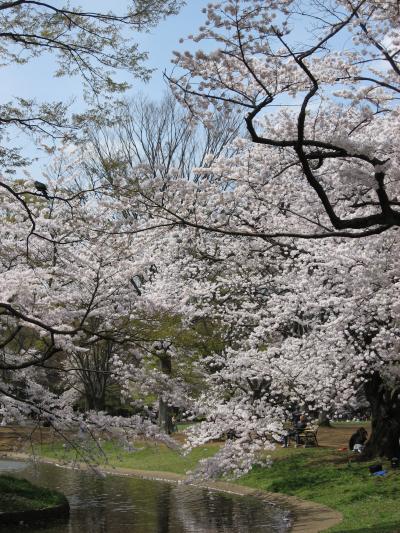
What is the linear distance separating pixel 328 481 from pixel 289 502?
45.2 inches

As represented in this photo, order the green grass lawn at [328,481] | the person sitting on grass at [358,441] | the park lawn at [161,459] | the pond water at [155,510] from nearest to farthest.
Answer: the green grass lawn at [328,481] < the pond water at [155,510] < the person sitting on grass at [358,441] < the park lawn at [161,459]

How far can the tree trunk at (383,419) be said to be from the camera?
1481 cm

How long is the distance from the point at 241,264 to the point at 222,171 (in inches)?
149

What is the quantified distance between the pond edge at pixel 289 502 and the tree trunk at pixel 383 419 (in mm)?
2600

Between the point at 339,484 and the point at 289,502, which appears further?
the point at 339,484

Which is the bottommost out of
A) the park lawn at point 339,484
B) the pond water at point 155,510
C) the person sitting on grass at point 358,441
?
the pond water at point 155,510

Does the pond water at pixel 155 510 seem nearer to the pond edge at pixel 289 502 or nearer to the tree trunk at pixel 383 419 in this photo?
the pond edge at pixel 289 502

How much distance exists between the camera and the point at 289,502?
1327 cm

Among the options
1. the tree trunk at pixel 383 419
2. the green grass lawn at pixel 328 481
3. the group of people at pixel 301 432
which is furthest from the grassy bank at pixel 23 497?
the group of people at pixel 301 432

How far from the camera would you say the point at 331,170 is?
38.1 ft

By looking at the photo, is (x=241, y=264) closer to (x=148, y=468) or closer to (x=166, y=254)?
(x=166, y=254)

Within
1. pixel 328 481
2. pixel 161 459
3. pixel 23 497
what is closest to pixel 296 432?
pixel 161 459

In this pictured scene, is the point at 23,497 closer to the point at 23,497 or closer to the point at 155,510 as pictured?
the point at 23,497

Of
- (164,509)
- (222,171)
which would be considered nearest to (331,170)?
(222,171)
